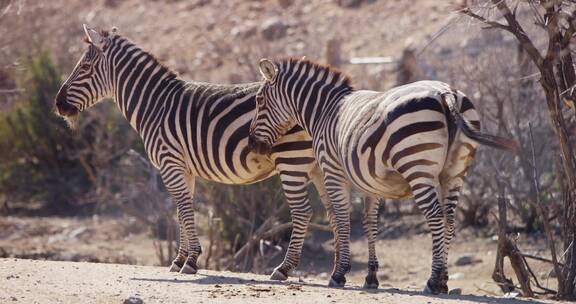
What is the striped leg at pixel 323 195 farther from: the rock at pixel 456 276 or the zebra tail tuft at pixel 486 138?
the rock at pixel 456 276

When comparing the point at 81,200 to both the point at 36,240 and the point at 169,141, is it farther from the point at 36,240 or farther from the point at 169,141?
the point at 169,141

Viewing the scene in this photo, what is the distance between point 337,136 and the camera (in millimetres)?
9258

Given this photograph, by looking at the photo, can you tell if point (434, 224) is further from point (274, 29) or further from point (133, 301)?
point (274, 29)

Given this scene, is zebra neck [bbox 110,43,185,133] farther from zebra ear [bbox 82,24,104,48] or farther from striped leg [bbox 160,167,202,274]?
striped leg [bbox 160,167,202,274]

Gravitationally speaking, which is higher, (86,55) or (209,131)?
(86,55)

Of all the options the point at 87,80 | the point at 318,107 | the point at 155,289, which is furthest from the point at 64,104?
the point at 155,289

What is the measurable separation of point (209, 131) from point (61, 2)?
21.2m

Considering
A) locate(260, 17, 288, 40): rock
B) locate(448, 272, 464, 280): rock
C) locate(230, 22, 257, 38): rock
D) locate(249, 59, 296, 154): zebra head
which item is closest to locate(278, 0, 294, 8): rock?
locate(230, 22, 257, 38): rock

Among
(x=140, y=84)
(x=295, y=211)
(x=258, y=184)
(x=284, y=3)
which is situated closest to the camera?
(x=295, y=211)

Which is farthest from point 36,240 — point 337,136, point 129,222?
point 337,136

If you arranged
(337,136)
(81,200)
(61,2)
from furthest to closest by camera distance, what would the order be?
(61,2), (81,200), (337,136)

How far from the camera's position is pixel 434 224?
8.47 metres

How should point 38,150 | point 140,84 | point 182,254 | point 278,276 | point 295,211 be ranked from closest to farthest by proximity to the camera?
point 278,276
point 295,211
point 182,254
point 140,84
point 38,150

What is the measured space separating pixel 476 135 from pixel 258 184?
20.5 feet
